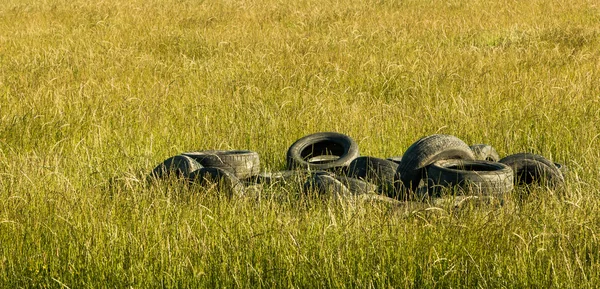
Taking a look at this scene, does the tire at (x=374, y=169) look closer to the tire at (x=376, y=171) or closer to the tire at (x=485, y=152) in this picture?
the tire at (x=376, y=171)

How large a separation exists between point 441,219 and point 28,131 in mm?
4251

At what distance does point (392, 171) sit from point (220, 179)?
1505mm

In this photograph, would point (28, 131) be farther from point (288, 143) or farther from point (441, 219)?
point (441, 219)

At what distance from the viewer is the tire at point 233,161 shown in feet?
19.8

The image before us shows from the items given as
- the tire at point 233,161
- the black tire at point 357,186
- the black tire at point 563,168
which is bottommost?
the black tire at point 357,186

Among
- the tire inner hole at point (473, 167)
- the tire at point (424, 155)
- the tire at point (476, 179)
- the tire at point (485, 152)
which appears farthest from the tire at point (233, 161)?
the tire at point (485, 152)

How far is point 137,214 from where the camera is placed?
4.34 meters

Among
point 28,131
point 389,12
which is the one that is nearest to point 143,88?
point 28,131

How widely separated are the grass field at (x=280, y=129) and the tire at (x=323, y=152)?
13.2 inches

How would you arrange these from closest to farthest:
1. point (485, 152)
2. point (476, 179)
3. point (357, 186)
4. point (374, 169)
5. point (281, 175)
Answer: point (476, 179) < point (357, 186) < point (281, 175) < point (374, 169) < point (485, 152)

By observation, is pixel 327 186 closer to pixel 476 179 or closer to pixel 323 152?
pixel 476 179

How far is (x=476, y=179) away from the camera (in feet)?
17.6

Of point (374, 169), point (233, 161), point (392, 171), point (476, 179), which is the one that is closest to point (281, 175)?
point (233, 161)

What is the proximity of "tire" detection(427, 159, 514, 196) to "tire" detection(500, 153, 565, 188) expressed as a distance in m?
0.22
